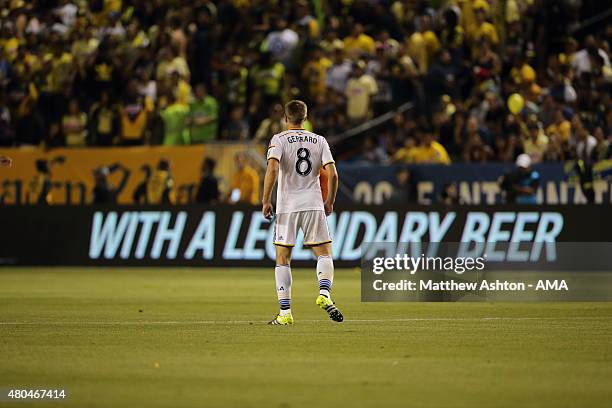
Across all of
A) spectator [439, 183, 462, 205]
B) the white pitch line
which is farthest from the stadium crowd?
the white pitch line

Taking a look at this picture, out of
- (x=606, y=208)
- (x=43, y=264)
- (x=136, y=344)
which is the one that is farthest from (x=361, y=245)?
(x=136, y=344)

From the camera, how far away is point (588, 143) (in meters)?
26.4

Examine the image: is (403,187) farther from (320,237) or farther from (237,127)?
(320,237)

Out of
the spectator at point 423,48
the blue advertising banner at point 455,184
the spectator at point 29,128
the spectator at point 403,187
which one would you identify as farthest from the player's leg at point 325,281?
the spectator at point 29,128

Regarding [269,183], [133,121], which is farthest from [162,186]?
[269,183]

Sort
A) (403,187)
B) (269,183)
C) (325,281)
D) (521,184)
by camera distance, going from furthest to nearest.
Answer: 1. (403,187)
2. (521,184)
3. (325,281)
4. (269,183)

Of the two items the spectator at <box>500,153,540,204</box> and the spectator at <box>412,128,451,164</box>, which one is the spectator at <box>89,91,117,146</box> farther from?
the spectator at <box>500,153,540,204</box>

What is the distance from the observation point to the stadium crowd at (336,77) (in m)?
28.0

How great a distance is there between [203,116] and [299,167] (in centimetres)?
1576

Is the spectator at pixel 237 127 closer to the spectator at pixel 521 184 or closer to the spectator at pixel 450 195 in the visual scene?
the spectator at pixel 450 195

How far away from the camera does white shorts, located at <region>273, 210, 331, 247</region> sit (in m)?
15.0

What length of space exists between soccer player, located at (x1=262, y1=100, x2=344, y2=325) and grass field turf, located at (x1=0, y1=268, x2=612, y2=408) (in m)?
0.49

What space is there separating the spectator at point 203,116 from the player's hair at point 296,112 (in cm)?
1564

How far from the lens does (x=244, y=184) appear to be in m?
29.4
